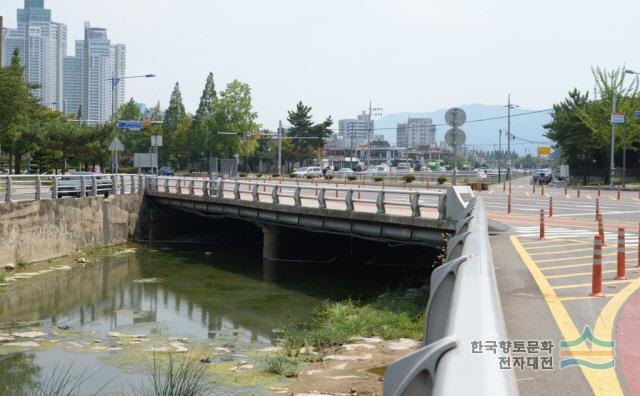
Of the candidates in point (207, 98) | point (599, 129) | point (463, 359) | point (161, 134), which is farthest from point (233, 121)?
point (463, 359)

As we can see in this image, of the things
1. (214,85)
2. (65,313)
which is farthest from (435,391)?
(214,85)

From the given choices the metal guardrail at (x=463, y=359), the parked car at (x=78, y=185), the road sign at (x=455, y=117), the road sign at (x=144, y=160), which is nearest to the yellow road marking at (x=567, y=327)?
the metal guardrail at (x=463, y=359)

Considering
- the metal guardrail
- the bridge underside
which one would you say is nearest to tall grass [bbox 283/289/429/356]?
the bridge underside

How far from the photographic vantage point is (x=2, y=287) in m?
20.8

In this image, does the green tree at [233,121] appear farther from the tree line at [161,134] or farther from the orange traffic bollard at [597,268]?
the orange traffic bollard at [597,268]

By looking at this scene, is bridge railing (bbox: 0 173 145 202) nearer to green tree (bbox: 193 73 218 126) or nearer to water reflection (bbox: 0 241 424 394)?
water reflection (bbox: 0 241 424 394)

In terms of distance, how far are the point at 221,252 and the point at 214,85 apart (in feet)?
248

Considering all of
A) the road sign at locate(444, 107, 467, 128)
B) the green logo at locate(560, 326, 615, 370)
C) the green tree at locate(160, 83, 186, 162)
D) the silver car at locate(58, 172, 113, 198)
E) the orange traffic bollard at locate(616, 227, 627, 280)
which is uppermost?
the green tree at locate(160, 83, 186, 162)

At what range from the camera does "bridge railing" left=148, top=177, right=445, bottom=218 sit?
2085 cm

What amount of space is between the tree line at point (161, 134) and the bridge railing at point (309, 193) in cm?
1127

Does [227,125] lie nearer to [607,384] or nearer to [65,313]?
[65,313]

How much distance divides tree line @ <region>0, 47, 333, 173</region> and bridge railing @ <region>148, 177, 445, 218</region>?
11.3m

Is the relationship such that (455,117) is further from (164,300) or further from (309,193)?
(309,193)

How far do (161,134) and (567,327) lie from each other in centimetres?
8845
